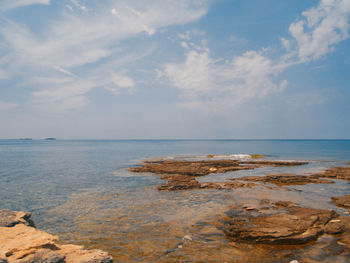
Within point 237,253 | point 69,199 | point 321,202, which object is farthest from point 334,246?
point 69,199

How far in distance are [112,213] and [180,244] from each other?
605 centimetres

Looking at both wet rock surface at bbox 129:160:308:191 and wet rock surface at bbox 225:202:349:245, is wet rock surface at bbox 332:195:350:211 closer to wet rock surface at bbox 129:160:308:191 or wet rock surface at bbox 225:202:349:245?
wet rock surface at bbox 225:202:349:245

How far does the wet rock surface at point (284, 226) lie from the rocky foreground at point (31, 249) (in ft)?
19.9

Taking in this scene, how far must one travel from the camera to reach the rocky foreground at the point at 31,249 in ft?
21.1

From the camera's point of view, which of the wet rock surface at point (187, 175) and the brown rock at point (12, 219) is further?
the wet rock surface at point (187, 175)

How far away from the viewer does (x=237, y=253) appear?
8.55m

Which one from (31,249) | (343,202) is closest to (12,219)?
(31,249)

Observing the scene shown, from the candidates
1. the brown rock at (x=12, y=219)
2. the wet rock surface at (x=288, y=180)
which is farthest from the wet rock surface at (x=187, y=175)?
the brown rock at (x=12, y=219)

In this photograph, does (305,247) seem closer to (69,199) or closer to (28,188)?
(69,199)

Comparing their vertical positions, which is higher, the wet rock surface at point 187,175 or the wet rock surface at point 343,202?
the wet rock surface at point 343,202

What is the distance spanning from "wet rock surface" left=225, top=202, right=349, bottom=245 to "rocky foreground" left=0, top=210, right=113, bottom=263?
6069mm

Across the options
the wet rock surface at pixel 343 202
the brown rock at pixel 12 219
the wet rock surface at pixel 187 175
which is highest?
the brown rock at pixel 12 219

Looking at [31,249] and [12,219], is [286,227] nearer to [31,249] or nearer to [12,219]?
[31,249]

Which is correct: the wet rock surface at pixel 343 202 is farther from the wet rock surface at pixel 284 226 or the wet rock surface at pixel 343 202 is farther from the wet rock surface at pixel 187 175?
the wet rock surface at pixel 187 175
